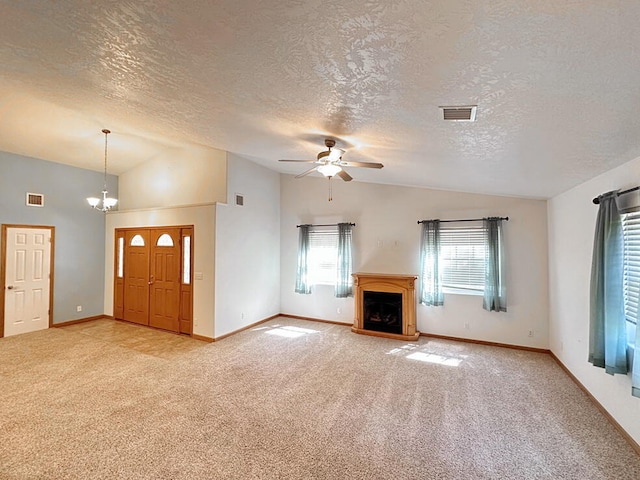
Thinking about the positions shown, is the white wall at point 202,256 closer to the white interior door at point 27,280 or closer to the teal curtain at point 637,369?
the white interior door at point 27,280

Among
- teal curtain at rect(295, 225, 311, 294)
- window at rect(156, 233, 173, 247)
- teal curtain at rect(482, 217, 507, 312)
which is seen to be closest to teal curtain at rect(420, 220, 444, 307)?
teal curtain at rect(482, 217, 507, 312)

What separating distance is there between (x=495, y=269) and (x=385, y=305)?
206 centimetres

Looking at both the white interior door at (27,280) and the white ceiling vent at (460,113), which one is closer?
the white ceiling vent at (460,113)

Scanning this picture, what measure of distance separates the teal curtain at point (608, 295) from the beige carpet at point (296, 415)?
2.44ft

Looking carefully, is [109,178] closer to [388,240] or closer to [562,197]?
[388,240]

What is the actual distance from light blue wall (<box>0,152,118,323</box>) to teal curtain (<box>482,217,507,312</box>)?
8251mm

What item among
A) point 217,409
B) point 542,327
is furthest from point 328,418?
point 542,327

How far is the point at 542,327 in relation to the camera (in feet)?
15.2

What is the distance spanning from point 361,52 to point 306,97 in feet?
2.65

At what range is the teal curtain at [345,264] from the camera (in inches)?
236

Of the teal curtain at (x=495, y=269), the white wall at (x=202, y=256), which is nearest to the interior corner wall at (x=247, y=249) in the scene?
the white wall at (x=202, y=256)

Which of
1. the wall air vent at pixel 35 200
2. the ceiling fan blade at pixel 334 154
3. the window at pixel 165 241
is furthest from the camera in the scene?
the window at pixel 165 241

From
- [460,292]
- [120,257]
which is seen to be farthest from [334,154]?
[120,257]

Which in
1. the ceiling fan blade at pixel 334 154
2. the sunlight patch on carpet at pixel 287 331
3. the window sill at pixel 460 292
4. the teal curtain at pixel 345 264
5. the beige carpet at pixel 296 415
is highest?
the ceiling fan blade at pixel 334 154
